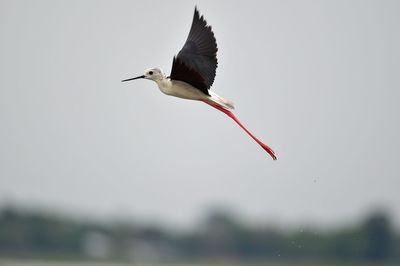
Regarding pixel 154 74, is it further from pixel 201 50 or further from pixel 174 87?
pixel 201 50

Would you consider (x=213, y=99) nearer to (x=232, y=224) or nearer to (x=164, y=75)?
(x=164, y=75)

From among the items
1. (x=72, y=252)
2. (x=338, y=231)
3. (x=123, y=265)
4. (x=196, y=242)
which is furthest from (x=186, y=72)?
(x=196, y=242)

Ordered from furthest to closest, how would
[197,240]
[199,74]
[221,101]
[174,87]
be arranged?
1. [197,240]
2. [221,101]
3. [174,87]
4. [199,74]

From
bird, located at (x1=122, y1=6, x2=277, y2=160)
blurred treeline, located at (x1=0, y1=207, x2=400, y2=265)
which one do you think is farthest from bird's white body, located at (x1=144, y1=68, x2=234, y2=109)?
blurred treeline, located at (x1=0, y1=207, x2=400, y2=265)

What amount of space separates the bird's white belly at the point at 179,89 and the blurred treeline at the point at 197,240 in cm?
3215

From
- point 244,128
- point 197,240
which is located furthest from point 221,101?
point 197,240

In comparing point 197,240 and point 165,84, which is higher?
point 197,240

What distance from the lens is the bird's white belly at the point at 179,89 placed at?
10602 mm

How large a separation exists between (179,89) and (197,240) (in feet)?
163

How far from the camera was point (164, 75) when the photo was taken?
10719 millimetres

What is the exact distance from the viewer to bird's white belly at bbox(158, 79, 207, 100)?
1060 centimetres

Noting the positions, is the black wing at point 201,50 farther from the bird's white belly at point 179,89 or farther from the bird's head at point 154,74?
the bird's head at point 154,74

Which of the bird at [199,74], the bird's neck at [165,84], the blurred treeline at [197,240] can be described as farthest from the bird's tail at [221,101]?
the blurred treeline at [197,240]

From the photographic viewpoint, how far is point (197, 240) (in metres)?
59.8
